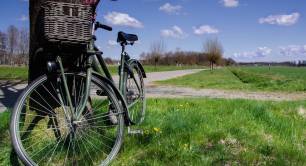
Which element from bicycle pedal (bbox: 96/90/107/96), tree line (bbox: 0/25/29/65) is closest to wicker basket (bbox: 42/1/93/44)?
bicycle pedal (bbox: 96/90/107/96)

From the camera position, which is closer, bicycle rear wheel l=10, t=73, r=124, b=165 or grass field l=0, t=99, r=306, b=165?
bicycle rear wheel l=10, t=73, r=124, b=165

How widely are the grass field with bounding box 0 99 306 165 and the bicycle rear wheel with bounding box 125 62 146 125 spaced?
0.51ft

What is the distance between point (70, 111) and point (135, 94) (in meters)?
1.90

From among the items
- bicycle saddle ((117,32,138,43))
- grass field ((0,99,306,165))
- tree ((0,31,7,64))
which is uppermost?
tree ((0,31,7,64))

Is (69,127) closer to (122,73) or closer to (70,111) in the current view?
(70,111)

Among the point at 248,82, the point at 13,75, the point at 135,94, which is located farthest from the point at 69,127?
the point at 248,82

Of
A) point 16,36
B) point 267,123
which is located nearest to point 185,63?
point 16,36

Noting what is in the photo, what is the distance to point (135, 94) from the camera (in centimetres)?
540

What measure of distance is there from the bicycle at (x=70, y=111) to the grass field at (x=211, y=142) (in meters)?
0.25

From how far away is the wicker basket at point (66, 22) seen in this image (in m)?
3.25

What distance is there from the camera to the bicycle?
3.36 meters

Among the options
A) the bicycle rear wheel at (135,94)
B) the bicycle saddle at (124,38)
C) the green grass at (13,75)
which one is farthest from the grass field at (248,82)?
the bicycle saddle at (124,38)

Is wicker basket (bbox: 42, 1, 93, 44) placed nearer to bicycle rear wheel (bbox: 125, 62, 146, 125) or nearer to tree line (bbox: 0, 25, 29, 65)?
bicycle rear wheel (bbox: 125, 62, 146, 125)

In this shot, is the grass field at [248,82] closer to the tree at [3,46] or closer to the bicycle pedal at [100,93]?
the bicycle pedal at [100,93]
